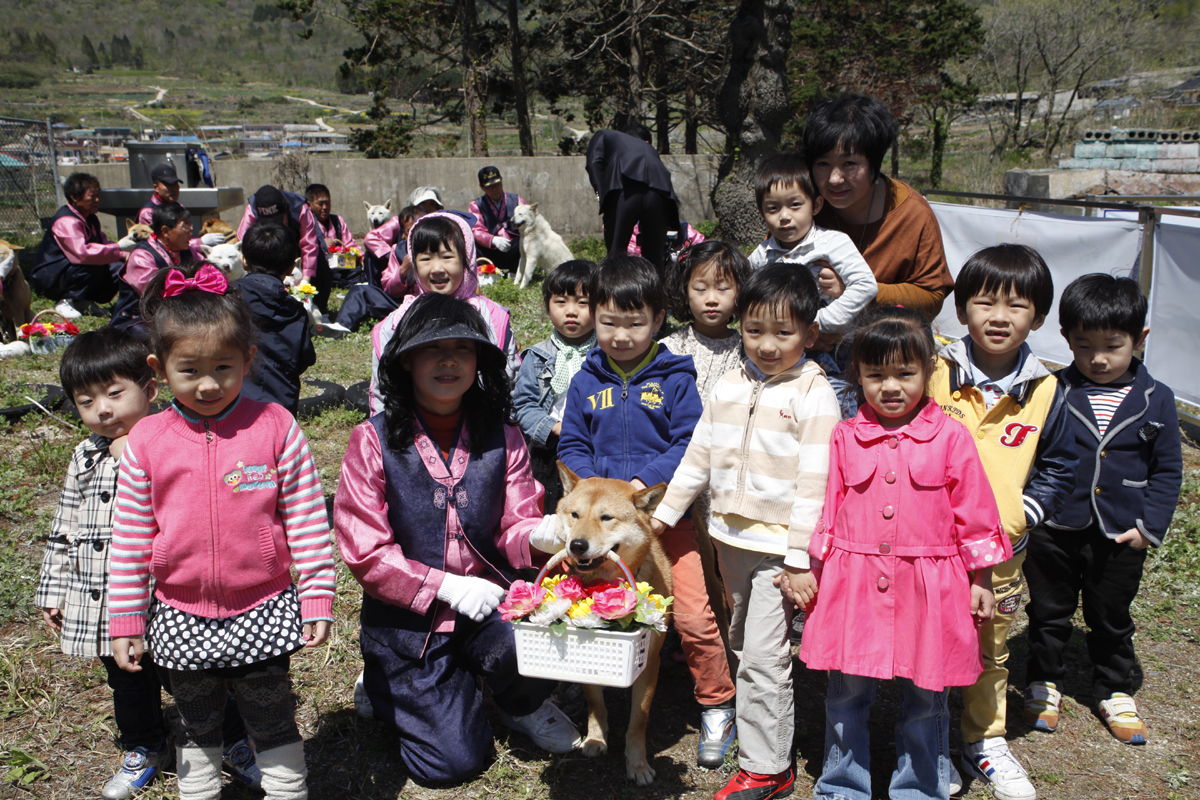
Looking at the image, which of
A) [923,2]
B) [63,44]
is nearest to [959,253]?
[923,2]

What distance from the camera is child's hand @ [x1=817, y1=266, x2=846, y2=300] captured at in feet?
11.0

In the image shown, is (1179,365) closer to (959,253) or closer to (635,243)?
(959,253)

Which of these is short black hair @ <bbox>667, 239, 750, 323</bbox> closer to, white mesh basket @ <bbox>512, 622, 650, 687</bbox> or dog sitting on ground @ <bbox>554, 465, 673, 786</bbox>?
dog sitting on ground @ <bbox>554, 465, 673, 786</bbox>

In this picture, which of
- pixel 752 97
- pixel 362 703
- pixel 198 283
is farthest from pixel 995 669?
pixel 752 97

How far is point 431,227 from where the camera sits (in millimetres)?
4086

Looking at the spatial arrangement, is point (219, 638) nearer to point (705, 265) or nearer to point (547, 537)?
point (547, 537)

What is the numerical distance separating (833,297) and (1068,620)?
5.43 feet

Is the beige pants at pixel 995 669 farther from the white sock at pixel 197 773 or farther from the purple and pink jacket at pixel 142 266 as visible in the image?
the purple and pink jacket at pixel 142 266

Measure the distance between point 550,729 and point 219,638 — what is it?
1.32 m

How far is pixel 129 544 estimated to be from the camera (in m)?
2.62

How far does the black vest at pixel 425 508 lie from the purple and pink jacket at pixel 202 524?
465 mm

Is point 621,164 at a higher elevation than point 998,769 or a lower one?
higher

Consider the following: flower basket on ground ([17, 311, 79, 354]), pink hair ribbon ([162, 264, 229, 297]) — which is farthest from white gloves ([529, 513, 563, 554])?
flower basket on ground ([17, 311, 79, 354])

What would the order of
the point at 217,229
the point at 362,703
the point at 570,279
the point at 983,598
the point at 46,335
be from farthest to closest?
1. the point at 217,229
2. the point at 46,335
3. the point at 570,279
4. the point at 362,703
5. the point at 983,598
